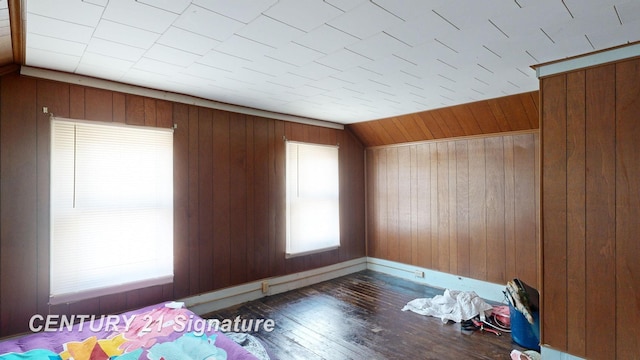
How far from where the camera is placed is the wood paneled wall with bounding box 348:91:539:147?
349 cm

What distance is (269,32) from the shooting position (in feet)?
6.49

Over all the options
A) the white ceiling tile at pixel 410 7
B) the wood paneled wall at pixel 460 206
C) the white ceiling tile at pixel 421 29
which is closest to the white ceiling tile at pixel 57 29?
the white ceiling tile at pixel 410 7

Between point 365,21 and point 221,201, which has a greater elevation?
point 365,21

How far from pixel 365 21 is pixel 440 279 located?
3.83 m

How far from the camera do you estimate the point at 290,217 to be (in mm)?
4367

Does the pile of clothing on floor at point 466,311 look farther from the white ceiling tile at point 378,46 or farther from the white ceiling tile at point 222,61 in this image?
the white ceiling tile at point 222,61

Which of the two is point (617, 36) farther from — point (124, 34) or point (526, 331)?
point (124, 34)

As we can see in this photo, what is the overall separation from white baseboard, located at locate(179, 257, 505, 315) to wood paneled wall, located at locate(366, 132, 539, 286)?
11 centimetres

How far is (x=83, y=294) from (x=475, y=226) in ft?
14.5

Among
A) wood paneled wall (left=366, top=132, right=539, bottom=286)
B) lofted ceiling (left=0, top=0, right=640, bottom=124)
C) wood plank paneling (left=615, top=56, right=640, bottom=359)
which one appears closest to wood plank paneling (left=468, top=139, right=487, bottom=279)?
wood paneled wall (left=366, top=132, right=539, bottom=286)

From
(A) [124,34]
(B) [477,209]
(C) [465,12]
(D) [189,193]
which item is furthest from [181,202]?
(B) [477,209]

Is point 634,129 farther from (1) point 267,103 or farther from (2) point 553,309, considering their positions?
(1) point 267,103

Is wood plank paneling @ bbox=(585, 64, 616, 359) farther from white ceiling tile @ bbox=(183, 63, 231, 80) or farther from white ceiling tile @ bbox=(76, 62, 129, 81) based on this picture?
white ceiling tile @ bbox=(76, 62, 129, 81)

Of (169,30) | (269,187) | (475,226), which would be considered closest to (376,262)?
(475,226)
